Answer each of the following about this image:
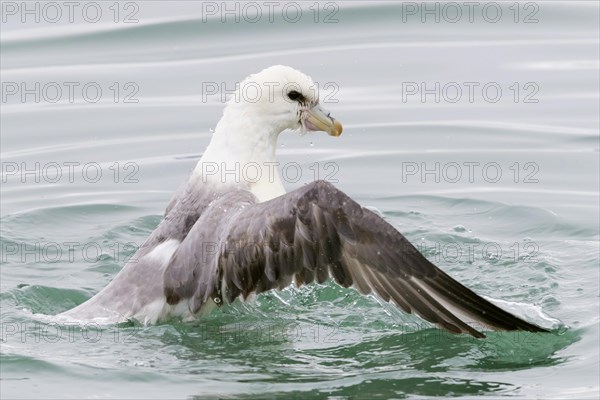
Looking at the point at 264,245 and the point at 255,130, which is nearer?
the point at 264,245

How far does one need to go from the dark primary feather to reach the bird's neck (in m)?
0.83

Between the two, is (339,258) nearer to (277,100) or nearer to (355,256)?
(355,256)

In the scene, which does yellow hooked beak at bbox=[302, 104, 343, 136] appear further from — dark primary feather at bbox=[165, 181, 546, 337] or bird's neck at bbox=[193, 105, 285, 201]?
dark primary feather at bbox=[165, 181, 546, 337]

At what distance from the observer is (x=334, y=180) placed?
1248 cm

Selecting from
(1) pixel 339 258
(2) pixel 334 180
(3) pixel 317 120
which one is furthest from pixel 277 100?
(2) pixel 334 180

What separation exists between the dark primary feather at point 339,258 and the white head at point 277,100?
1.12 m

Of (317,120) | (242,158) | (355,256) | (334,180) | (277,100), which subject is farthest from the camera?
(334,180)

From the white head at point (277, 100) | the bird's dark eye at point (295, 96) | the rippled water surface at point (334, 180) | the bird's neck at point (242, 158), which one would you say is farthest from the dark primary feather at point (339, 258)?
the bird's dark eye at point (295, 96)

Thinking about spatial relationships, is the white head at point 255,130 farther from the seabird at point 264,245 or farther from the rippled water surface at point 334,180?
the rippled water surface at point 334,180

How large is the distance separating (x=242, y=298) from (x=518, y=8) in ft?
26.0

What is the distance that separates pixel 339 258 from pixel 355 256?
3.8 inches

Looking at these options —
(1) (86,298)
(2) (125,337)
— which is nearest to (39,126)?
(1) (86,298)

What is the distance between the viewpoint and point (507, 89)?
46.6ft

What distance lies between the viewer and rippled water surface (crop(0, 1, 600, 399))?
28.4ft
